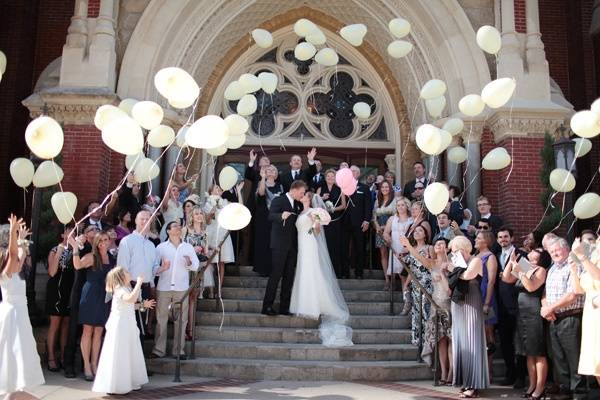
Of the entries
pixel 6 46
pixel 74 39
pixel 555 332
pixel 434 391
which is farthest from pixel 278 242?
pixel 6 46

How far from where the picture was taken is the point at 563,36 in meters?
14.2

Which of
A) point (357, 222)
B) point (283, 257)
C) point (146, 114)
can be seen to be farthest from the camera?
point (357, 222)

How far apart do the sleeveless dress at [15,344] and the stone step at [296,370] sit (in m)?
2.01

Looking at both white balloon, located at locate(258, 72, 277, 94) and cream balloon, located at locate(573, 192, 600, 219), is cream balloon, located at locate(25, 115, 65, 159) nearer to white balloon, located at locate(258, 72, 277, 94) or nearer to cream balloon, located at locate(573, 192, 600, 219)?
white balloon, located at locate(258, 72, 277, 94)

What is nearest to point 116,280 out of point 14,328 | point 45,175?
point 14,328

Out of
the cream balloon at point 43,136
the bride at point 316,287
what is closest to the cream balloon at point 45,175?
the cream balloon at point 43,136

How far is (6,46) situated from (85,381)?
9.28m

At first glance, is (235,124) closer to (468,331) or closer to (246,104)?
(246,104)

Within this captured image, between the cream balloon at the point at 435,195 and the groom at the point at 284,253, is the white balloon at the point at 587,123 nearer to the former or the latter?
the cream balloon at the point at 435,195

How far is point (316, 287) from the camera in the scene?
892cm

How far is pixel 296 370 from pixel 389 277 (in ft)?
10.8

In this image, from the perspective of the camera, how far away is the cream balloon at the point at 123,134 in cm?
650

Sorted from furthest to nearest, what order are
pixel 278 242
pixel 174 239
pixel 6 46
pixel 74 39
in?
pixel 6 46, pixel 74 39, pixel 278 242, pixel 174 239

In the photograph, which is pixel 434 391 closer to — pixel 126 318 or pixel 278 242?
pixel 278 242
